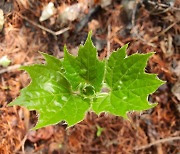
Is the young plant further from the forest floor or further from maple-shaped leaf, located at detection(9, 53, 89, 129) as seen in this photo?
the forest floor

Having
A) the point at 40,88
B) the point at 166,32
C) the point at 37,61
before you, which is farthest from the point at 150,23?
the point at 40,88

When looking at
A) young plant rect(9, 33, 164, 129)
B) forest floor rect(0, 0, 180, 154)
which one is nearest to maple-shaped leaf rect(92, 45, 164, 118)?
young plant rect(9, 33, 164, 129)

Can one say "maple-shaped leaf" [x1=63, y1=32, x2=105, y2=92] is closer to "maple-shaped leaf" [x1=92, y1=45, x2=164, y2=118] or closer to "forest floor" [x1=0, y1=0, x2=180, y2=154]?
"maple-shaped leaf" [x1=92, y1=45, x2=164, y2=118]

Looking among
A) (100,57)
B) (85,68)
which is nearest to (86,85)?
(85,68)

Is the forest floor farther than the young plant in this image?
Yes

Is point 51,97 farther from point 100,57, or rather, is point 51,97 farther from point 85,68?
point 100,57

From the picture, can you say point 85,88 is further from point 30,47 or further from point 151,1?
point 151,1

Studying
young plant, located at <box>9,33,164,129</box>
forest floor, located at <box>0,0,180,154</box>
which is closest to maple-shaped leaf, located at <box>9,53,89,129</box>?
young plant, located at <box>9,33,164,129</box>

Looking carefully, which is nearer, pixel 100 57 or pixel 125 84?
pixel 125 84
